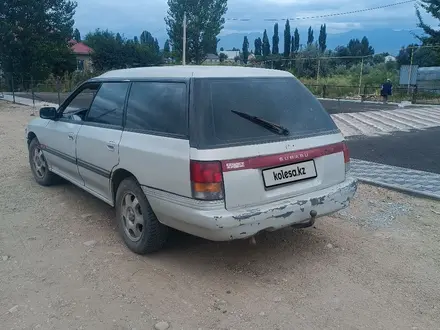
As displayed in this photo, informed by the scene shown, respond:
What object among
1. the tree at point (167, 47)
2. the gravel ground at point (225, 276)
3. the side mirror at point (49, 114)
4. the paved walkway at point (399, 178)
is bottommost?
the gravel ground at point (225, 276)

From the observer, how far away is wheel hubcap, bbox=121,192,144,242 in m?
3.93

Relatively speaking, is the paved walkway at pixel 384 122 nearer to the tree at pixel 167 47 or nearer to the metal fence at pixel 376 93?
the metal fence at pixel 376 93

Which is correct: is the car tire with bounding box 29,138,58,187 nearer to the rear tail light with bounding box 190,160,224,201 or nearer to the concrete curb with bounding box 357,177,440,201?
the rear tail light with bounding box 190,160,224,201

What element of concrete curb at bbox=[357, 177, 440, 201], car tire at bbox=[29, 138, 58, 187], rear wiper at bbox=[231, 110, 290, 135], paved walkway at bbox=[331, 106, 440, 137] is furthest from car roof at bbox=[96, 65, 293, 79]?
paved walkway at bbox=[331, 106, 440, 137]

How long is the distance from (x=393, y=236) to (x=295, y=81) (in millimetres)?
1929

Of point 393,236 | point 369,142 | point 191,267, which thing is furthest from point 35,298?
point 369,142

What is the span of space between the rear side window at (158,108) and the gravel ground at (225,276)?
1222 mm

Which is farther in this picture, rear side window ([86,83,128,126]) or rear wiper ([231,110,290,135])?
rear side window ([86,83,128,126])

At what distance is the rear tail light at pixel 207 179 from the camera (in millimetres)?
3158

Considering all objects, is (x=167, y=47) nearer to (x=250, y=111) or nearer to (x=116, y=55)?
(x=116, y=55)

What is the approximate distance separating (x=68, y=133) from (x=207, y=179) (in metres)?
2.50

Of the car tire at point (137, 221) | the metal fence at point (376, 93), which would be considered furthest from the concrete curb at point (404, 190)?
the metal fence at point (376, 93)

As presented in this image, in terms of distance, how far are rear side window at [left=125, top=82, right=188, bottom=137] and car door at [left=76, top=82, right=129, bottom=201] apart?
7.7 inches

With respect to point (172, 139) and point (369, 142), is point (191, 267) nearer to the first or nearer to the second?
point (172, 139)
